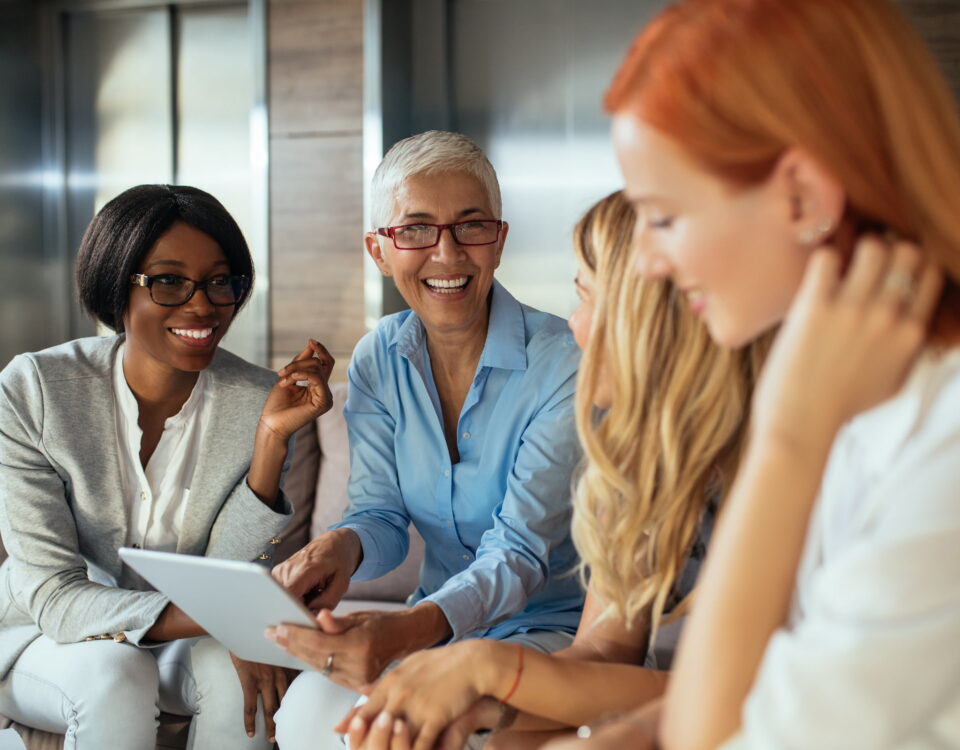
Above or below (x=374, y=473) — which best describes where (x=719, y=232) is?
above

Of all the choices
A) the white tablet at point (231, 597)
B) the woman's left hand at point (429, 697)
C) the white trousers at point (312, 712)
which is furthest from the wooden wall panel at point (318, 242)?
the woman's left hand at point (429, 697)

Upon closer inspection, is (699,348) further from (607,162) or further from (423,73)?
(423,73)

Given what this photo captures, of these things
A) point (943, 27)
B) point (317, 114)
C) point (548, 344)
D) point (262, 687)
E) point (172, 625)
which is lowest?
point (262, 687)

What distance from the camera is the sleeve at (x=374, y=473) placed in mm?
1839

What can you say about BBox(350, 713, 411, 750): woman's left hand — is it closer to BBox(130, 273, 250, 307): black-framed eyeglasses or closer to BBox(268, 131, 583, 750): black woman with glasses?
BBox(268, 131, 583, 750): black woman with glasses

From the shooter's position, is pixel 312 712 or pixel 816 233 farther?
pixel 312 712

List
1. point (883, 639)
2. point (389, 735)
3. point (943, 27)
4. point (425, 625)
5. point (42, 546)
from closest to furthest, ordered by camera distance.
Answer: point (883, 639), point (389, 735), point (425, 625), point (42, 546), point (943, 27)

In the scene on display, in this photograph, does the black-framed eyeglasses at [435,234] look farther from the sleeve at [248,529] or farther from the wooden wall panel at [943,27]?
A: the wooden wall panel at [943,27]

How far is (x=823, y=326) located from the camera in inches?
29.7

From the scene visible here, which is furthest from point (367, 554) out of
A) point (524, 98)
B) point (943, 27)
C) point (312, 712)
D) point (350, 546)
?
point (943, 27)

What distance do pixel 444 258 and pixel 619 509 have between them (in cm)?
68

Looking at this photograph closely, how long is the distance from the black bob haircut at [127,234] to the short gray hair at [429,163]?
0.33 meters

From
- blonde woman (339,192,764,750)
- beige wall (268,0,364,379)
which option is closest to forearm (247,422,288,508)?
blonde woman (339,192,764,750)

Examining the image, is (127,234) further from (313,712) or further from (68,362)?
(313,712)
